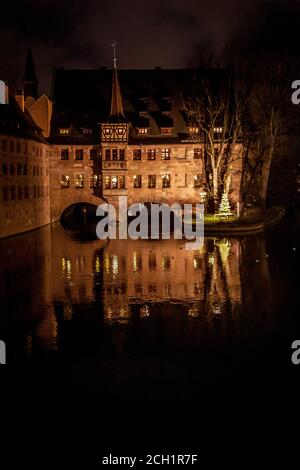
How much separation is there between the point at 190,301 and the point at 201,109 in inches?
1463

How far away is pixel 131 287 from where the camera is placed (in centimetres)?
2247

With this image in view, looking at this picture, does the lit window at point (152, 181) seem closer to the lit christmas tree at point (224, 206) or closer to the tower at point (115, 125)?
the tower at point (115, 125)

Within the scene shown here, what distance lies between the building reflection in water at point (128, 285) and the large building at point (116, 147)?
19482 mm

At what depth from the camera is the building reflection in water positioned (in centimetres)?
1741

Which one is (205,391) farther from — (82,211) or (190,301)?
(82,211)

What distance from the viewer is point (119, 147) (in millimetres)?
53312

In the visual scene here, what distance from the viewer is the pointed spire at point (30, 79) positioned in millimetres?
57312

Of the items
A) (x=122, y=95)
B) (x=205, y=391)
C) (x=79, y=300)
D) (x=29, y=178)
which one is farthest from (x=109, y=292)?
(x=122, y=95)

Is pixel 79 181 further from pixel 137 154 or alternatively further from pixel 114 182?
pixel 137 154

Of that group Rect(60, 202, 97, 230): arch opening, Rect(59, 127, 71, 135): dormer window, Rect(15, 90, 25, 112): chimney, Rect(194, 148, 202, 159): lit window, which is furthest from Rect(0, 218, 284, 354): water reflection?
Rect(59, 127, 71, 135): dormer window
